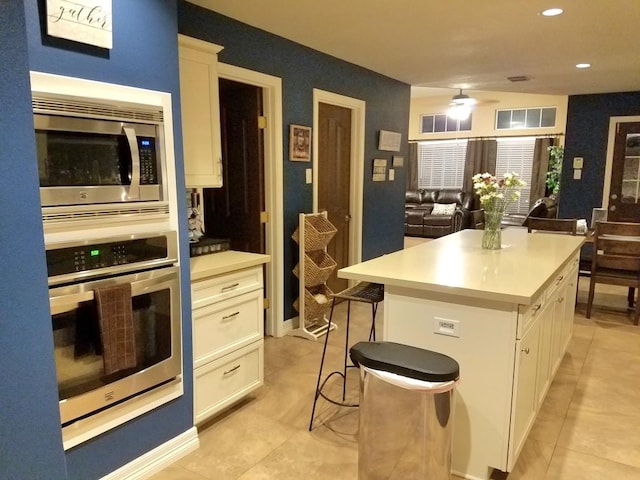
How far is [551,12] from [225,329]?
9.29 feet

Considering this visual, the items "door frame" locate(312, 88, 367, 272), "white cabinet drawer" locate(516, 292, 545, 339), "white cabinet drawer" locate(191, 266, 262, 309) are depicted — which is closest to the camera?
"white cabinet drawer" locate(516, 292, 545, 339)

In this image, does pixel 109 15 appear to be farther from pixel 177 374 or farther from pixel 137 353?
pixel 177 374

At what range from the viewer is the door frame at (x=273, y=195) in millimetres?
3605

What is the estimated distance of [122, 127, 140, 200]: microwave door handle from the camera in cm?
186

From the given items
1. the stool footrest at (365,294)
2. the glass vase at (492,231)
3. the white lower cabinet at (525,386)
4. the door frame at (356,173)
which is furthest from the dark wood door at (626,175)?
the stool footrest at (365,294)

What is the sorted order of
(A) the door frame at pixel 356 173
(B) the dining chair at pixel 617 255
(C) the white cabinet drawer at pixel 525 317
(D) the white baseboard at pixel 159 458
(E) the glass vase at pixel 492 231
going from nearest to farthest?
(C) the white cabinet drawer at pixel 525 317
(D) the white baseboard at pixel 159 458
(E) the glass vase at pixel 492 231
(B) the dining chair at pixel 617 255
(A) the door frame at pixel 356 173

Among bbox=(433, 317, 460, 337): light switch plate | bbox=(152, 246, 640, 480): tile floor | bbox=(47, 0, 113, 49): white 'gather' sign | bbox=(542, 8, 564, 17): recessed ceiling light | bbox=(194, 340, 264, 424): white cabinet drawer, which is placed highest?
bbox=(542, 8, 564, 17): recessed ceiling light

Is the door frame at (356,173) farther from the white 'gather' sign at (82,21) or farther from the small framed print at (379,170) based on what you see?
the white 'gather' sign at (82,21)

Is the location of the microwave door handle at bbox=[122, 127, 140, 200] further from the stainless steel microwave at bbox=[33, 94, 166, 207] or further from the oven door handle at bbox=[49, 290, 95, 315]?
the oven door handle at bbox=[49, 290, 95, 315]

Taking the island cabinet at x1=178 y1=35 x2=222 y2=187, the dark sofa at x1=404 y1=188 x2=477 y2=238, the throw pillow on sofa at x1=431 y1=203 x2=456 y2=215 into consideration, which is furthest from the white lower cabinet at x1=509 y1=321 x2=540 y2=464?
the throw pillow on sofa at x1=431 y1=203 x2=456 y2=215

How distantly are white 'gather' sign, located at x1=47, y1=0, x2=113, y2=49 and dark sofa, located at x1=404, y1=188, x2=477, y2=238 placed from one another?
7.34 metres

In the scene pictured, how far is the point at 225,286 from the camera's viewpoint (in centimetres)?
247

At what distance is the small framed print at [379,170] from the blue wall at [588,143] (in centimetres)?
322

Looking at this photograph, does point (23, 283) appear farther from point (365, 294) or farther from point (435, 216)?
point (435, 216)
